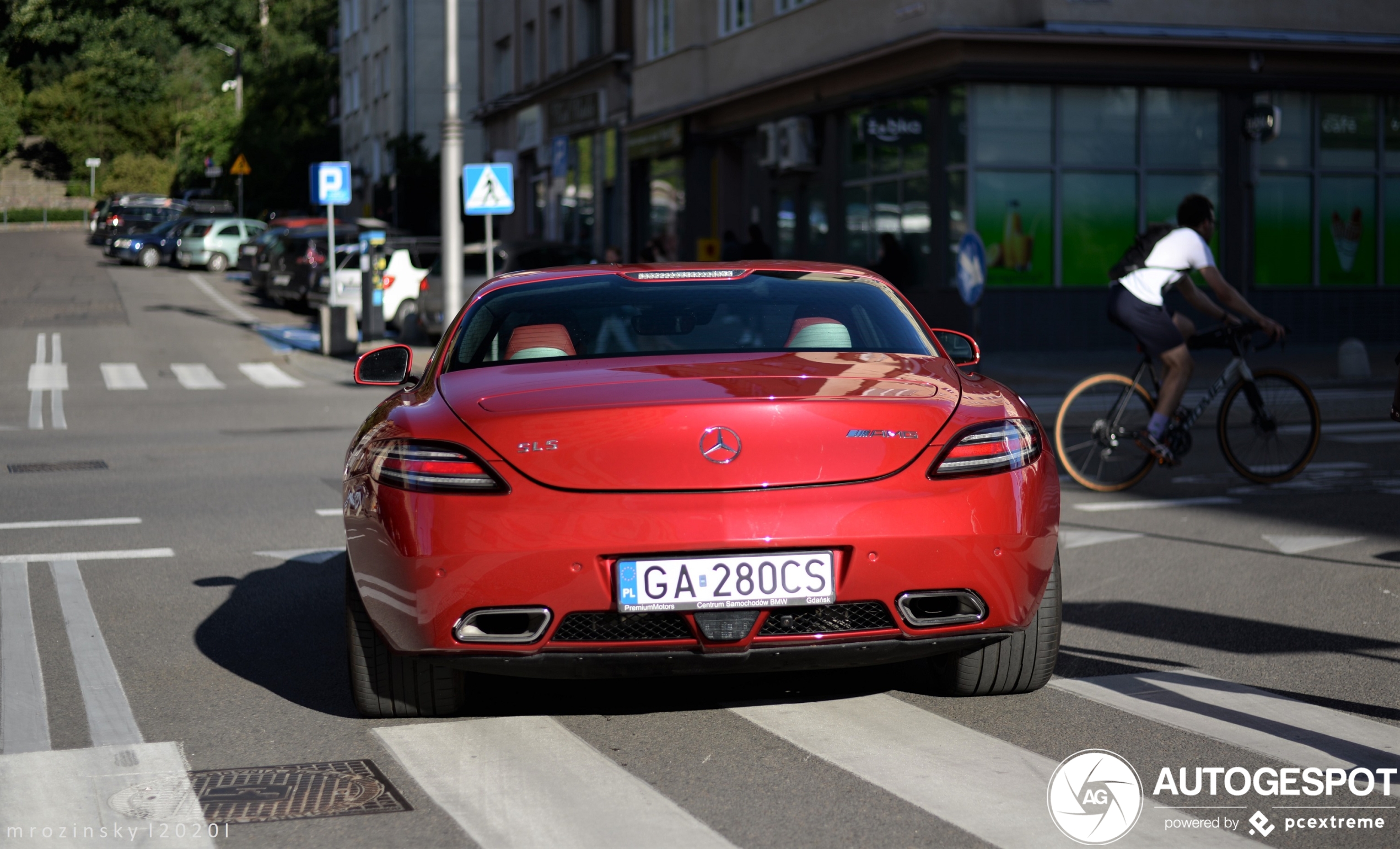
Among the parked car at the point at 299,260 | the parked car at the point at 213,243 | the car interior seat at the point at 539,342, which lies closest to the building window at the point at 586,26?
the parked car at the point at 299,260

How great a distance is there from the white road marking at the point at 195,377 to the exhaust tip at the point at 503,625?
1762 centimetres

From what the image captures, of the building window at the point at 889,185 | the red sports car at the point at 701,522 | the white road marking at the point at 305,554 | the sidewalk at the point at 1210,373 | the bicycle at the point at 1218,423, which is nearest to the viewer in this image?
the red sports car at the point at 701,522

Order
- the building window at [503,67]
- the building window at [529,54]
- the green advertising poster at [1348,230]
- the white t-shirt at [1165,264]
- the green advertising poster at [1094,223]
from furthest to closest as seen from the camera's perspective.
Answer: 1. the building window at [503,67]
2. the building window at [529,54]
3. the green advertising poster at [1348,230]
4. the green advertising poster at [1094,223]
5. the white t-shirt at [1165,264]

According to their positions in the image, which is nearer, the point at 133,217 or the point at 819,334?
the point at 819,334

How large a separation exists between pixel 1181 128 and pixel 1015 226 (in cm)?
300

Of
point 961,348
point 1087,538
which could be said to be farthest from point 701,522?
point 1087,538

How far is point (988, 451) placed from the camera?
4.47 metres

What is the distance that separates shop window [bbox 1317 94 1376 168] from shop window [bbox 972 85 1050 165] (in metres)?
→ 4.71

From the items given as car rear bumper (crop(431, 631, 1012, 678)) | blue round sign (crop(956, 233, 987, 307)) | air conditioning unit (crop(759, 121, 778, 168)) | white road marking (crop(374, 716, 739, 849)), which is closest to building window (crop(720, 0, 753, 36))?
air conditioning unit (crop(759, 121, 778, 168))

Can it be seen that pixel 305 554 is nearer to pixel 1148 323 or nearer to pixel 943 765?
pixel 943 765

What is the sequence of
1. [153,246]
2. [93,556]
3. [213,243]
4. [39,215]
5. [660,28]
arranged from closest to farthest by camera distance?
[93,556]
[660,28]
[213,243]
[153,246]
[39,215]

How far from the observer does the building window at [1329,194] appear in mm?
24625

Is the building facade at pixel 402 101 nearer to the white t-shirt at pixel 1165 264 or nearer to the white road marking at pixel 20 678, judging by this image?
the white t-shirt at pixel 1165 264

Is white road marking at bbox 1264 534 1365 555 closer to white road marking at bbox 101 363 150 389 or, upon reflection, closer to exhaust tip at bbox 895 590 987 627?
exhaust tip at bbox 895 590 987 627
